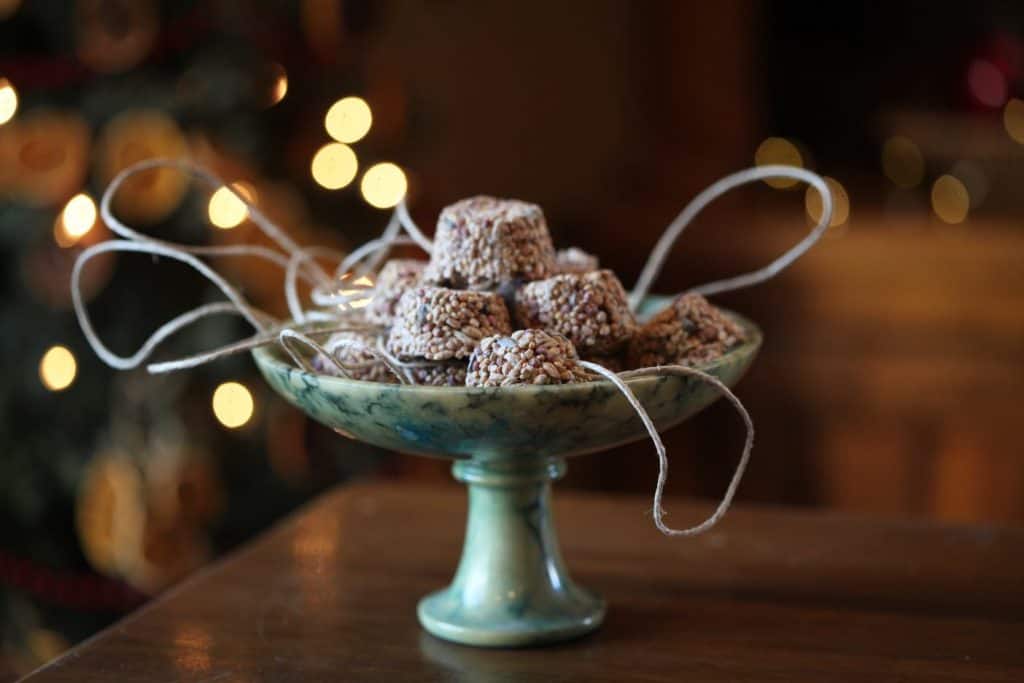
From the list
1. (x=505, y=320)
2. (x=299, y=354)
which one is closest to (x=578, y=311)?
(x=505, y=320)

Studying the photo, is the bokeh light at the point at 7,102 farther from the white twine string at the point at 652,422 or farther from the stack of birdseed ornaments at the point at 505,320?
the white twine string at the point at 652,422

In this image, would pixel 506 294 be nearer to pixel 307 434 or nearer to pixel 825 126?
pixel 307 434

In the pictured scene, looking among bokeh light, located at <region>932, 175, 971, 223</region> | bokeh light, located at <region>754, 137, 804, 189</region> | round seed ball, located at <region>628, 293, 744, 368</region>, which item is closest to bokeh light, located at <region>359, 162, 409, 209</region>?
round seed ball, located at <region>628, 293, 744, 368</region>

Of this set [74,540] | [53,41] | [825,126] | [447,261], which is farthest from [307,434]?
[825,126]

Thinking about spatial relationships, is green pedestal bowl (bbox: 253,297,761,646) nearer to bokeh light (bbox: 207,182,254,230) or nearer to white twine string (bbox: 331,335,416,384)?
white twine string (bbox: 331,335,416,384)

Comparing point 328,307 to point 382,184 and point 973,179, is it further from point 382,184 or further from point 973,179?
point 973,179
